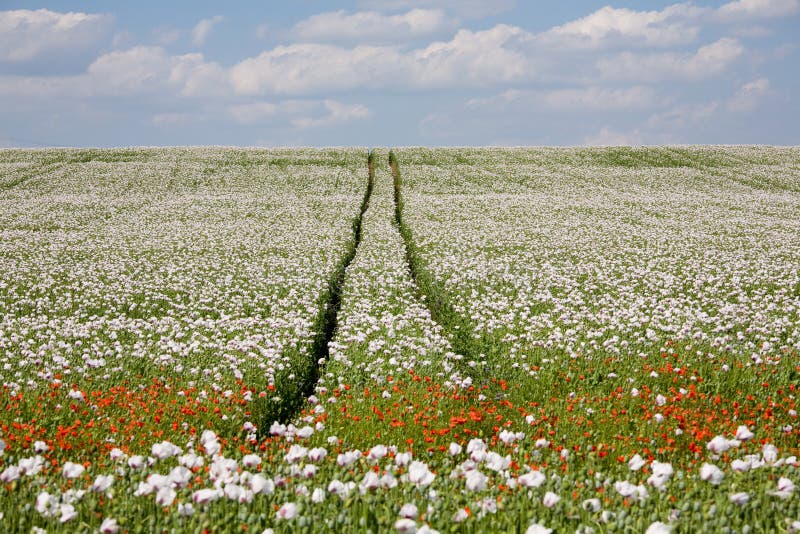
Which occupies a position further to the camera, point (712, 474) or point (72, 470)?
point (72, 470)

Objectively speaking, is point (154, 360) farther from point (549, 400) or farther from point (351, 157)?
point (351, 157)

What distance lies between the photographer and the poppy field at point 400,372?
460 centimetres

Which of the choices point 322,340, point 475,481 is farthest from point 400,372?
point 475,481

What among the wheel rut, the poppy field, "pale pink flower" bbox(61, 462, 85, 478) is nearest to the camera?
"pale pink flower" bbox(61, 462, 85, 478)

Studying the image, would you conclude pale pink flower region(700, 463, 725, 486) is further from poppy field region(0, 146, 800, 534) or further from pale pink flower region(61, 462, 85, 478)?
pale pink flower region(61, 462, 85, 478)

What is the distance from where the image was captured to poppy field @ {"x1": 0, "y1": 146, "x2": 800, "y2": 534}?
15.1 feet

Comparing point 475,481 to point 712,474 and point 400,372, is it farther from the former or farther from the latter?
point 400,372

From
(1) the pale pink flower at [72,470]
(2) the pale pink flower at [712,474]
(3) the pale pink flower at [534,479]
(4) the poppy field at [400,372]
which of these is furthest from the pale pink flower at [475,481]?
(1) the pale pink flower at [72,470]

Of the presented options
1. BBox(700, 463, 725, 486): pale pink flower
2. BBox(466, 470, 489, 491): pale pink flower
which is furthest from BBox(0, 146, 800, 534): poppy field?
BBox(700, 463, 725, 486): pale pink flower

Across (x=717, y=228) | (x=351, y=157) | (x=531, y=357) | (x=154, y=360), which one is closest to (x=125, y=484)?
(x=154, y=360)

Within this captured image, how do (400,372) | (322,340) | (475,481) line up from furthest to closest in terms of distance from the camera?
1. (322,340)
2. (400,372)
3. (475,481)

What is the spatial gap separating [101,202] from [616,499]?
4019cm

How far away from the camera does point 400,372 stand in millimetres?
10312

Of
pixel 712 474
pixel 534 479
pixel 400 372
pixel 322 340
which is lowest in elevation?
pixel 322 340
